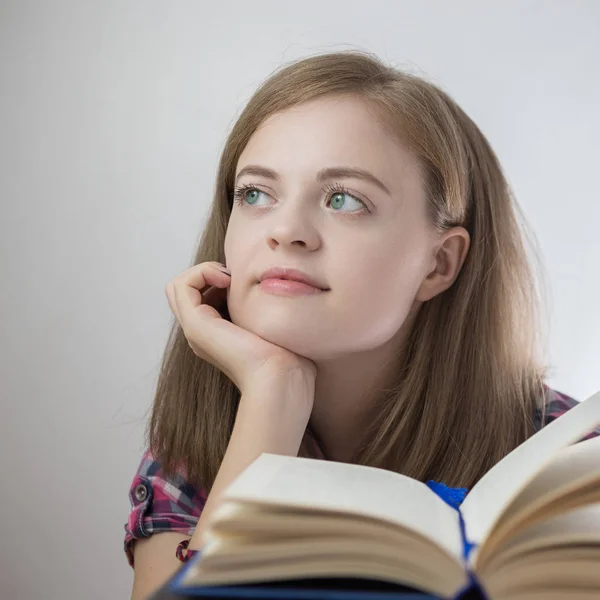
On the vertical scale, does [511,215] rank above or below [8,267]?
above

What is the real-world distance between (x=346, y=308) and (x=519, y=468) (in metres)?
0.60

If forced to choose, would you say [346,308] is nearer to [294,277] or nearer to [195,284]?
[294,277]

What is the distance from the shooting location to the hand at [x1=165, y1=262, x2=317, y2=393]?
1277 mm

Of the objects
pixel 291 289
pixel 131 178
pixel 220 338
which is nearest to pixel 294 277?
pixel 291 289

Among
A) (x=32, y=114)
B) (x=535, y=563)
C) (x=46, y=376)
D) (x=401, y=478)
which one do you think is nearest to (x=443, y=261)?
(x=401, y=478)

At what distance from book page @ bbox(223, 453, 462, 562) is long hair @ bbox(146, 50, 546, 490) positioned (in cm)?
75

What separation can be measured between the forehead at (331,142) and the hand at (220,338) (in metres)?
0.26

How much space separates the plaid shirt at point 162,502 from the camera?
56.0 inches

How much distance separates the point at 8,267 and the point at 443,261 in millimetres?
1534

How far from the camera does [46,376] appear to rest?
2.44 m

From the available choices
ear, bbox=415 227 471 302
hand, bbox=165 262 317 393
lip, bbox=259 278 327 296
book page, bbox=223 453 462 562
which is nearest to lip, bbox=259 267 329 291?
lip, bbox=259 278 327 296

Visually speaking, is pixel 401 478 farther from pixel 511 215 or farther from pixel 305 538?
pixel 511 215

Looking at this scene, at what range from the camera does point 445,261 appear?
1.54 m

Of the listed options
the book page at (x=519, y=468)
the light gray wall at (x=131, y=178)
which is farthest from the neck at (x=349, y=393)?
the light gray wall at (x=131, y=178)
